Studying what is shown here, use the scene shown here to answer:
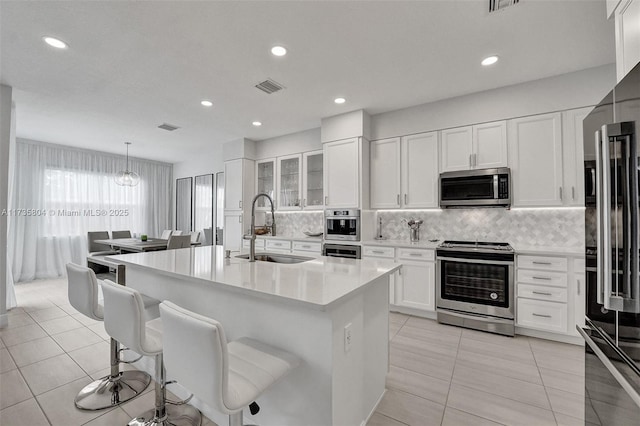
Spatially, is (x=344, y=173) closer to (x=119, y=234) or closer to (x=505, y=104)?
(x=505, y=104)

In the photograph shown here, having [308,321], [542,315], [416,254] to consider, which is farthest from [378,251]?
[308,321]

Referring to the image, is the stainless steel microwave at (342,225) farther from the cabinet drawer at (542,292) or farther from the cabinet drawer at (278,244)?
the cabinet drawer at (542,292)

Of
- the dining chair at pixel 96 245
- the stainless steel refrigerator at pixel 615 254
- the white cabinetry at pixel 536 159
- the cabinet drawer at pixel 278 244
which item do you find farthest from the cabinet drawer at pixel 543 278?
the dining chair at pixel 96 245

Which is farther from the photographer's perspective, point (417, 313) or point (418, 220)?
point (418, 220)

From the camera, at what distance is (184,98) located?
143 inches

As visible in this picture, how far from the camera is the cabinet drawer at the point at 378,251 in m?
3.68

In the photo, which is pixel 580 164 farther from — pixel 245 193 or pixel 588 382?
pixel 245 193

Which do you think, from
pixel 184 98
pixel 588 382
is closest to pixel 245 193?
pixel 184 98

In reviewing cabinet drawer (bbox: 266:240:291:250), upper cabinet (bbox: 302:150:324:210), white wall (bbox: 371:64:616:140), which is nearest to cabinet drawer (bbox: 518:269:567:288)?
white wall (bbox: 371:64:616:140)

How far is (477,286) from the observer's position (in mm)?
3131

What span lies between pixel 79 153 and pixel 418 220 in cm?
723

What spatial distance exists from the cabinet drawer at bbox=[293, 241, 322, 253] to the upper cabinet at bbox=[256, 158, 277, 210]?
3.70 feet

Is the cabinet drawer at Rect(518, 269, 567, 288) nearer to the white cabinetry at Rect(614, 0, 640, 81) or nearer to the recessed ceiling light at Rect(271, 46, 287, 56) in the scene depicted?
the white cabinetry at Rect(614, 0, 640, 81)

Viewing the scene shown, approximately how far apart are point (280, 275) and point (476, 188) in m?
2.82
